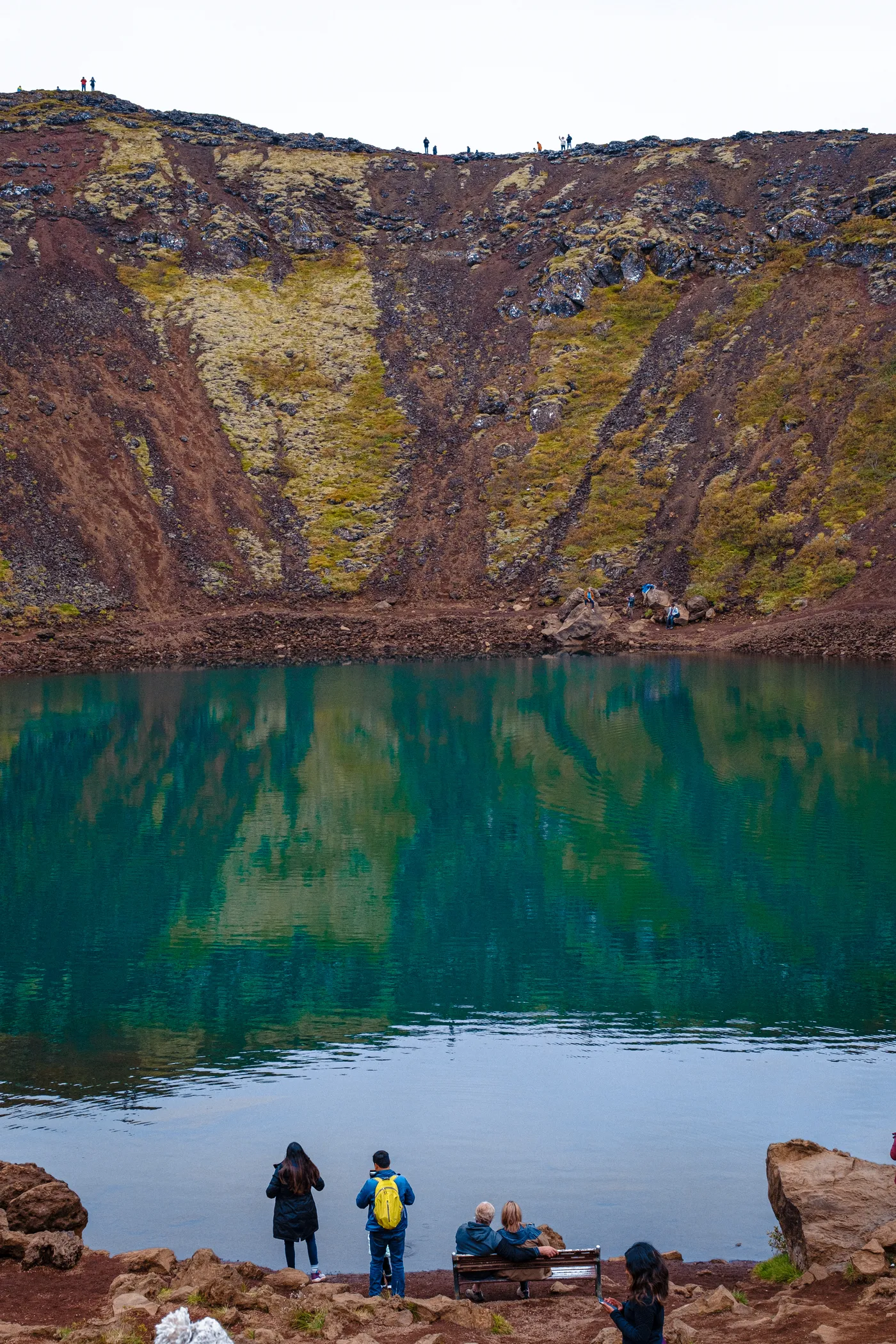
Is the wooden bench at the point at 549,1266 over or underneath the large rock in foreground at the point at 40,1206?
underneath

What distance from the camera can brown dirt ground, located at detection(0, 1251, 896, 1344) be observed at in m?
9.73

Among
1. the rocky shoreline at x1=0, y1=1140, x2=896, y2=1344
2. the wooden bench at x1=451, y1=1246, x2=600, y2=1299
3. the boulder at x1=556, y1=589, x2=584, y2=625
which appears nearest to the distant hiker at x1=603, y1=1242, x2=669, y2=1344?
the rocky shoreline at x1=0, y1=1140, x2=896, y2=1344

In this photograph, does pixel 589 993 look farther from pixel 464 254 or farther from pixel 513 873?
pixel 464 254

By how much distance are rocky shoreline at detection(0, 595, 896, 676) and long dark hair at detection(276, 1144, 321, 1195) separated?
59.1 m

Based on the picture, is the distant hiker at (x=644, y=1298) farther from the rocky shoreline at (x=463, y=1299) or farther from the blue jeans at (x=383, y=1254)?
the blue jeans at (x=383, y=1254)

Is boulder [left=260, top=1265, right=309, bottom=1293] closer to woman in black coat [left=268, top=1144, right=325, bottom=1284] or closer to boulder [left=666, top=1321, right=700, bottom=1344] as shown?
woman in black coat [left=268, top=1144, right=325, bottom=1284]

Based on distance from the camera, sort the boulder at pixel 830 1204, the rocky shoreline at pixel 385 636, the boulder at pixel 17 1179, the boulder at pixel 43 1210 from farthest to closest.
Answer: the rocky shoreline at pixel 385 636, the boulder at pixel 17 1179, the boulder at pixel 43 1210, the boulder at pixel 830 1204

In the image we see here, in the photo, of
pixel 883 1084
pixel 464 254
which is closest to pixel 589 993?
pixel 883 1084

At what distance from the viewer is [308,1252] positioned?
1263 cm

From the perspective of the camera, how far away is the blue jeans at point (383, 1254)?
38.7 ft

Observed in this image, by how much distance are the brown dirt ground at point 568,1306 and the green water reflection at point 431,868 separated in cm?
592

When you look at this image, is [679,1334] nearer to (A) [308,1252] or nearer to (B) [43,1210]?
(A) [308,1252]

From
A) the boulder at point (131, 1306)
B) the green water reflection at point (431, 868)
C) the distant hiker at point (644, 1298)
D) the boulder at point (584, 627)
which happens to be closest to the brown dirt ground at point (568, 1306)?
the boulder at point (131, 1306)

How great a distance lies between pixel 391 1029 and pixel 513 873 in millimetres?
10565
